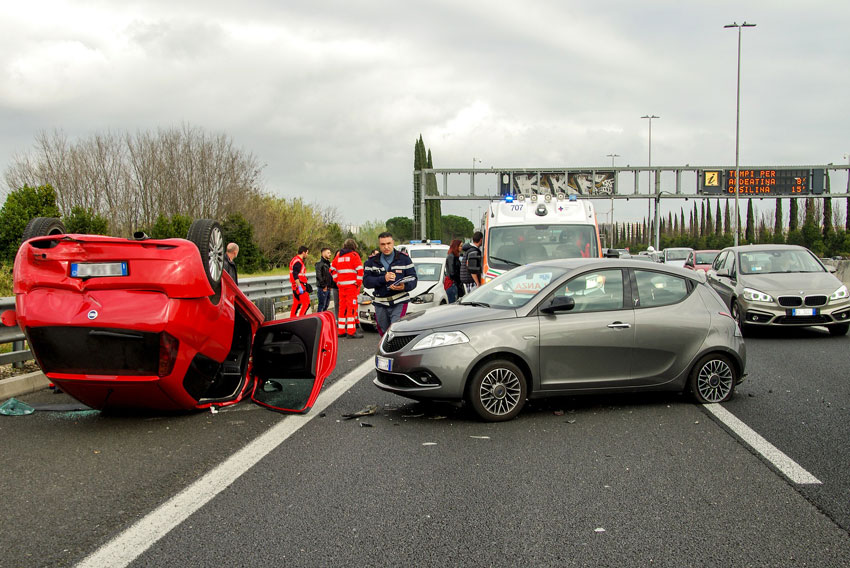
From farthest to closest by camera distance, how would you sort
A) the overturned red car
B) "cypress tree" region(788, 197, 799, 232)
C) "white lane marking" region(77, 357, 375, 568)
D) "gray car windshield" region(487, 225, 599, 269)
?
"cypress tree" region(788, 197, 799, 232) < "gray car windshield" region(487, 225, 599, 269) < the overturned red car < "white lane marking" region(77, 357, 375, 568)

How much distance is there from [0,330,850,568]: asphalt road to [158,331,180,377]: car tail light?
0.59 meters

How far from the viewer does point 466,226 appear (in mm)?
138875

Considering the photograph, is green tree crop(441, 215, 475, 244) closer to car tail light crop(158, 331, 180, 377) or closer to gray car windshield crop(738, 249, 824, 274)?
gray car windshield crop(738, 249, 824, 274)

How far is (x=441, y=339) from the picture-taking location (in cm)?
680

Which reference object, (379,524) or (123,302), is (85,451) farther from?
(379,524)

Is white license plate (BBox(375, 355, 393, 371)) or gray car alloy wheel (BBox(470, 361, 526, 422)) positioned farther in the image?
white license plate (BBox(375, 355, 393, 371))

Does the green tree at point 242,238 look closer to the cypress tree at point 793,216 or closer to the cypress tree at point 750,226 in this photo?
the cypress tree at point 793,216

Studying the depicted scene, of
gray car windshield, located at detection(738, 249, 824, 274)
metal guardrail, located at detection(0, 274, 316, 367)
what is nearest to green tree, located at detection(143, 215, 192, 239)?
metal guardrail, located at detection(0, 274, 316, 367)

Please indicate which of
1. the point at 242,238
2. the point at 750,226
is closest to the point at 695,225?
the point at 750,226

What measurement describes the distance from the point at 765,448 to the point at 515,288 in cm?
274

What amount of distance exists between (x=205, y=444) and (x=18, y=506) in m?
1.64

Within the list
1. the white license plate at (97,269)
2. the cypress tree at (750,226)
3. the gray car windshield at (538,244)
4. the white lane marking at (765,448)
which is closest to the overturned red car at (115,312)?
the white license plate at (97,269)

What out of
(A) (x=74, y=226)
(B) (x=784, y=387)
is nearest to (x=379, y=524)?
(B) (x=784, y=387)

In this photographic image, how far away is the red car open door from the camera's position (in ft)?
24.7
